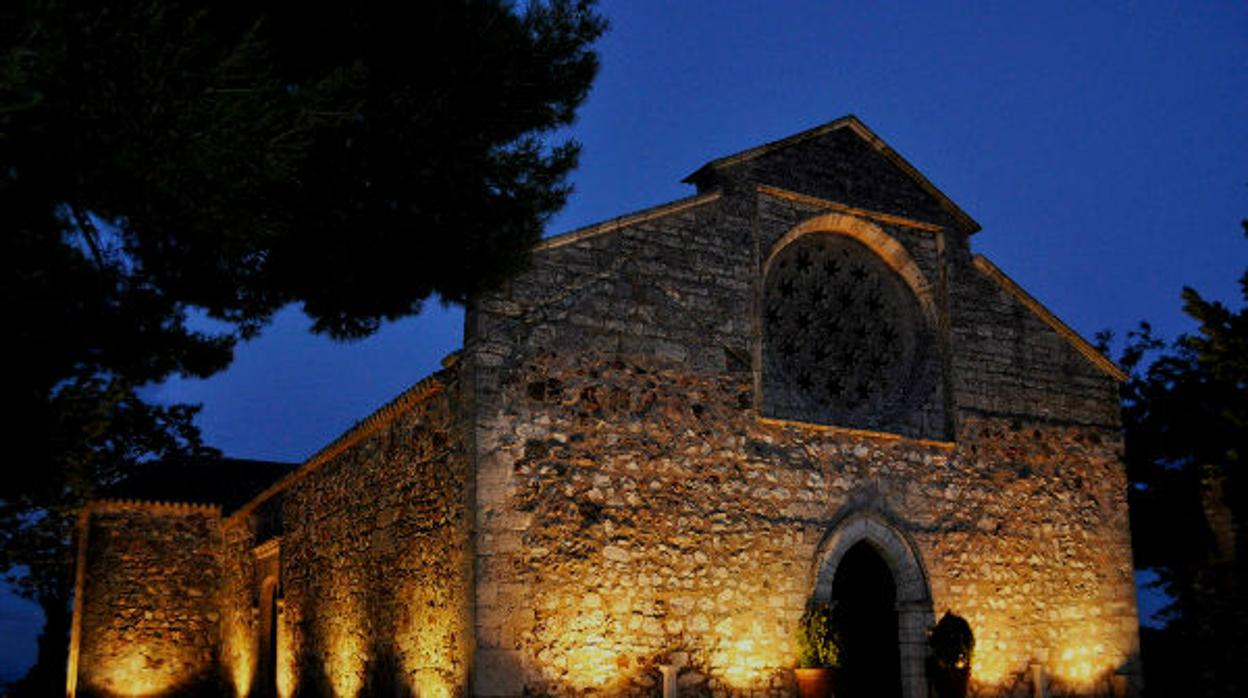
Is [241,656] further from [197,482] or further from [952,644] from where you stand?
[952,644]

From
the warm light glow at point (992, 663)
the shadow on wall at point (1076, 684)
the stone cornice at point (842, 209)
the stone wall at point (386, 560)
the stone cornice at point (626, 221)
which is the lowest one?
the shadow on wall at point (1076, 684)

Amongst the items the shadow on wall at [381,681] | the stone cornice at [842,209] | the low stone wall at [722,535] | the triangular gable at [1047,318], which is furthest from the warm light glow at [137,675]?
the triangular gable at [1047,318]

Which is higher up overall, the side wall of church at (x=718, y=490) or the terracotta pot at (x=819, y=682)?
the side wall of church at (x=718, y=490)

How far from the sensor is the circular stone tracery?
11938mm

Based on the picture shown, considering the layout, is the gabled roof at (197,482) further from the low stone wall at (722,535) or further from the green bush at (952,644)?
the green bush at (952,644)

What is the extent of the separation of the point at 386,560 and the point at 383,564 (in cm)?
13

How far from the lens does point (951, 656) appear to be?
1116cm

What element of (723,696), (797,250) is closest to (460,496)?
(723,696)

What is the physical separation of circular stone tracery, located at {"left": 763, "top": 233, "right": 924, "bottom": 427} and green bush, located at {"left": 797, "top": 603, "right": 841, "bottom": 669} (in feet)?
6.86

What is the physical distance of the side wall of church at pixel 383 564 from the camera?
10.3 metres

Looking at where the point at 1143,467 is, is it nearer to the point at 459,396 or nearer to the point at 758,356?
the point at 758,356

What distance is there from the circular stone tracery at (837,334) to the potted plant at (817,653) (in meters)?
2.10

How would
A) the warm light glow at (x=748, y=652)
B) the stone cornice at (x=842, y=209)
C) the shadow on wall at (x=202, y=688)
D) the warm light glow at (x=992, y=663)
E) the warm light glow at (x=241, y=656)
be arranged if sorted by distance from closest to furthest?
the warm light glow at (x=748, y=652) < the warm light glow at (x=992, y=663) < the stone cornice at (x=842, y=209) < the warm light glow at (x=241, y=656) < the shadow on wall at (x=202, y=688)

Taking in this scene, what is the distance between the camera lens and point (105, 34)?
544cm
